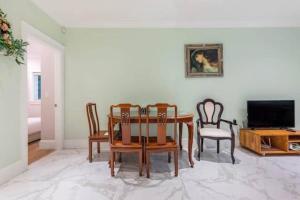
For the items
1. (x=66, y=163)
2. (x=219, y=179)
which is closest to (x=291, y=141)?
(x=219, y=179)

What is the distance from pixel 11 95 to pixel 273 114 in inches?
168

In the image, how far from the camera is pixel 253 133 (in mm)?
3666

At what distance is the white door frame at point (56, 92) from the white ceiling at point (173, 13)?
48cm

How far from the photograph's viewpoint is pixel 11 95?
8.55 feet

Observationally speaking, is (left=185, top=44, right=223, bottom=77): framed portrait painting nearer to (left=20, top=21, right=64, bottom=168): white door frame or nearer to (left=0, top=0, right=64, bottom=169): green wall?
(left=20, top=21, right=64, bottom=168): white door frame

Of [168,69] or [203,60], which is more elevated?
[203,60]

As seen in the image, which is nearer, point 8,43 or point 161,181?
point 8,43

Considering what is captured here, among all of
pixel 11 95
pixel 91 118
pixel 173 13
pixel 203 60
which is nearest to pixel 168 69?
pixel 203 60

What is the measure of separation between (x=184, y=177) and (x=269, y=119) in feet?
7.53

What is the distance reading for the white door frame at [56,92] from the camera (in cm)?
282

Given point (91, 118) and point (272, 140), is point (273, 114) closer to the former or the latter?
point (272, 140)

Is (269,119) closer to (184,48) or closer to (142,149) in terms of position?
(184,48)

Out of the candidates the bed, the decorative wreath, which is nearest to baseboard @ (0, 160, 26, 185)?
the decorative wreath

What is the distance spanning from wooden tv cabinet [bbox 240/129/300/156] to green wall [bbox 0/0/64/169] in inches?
145
